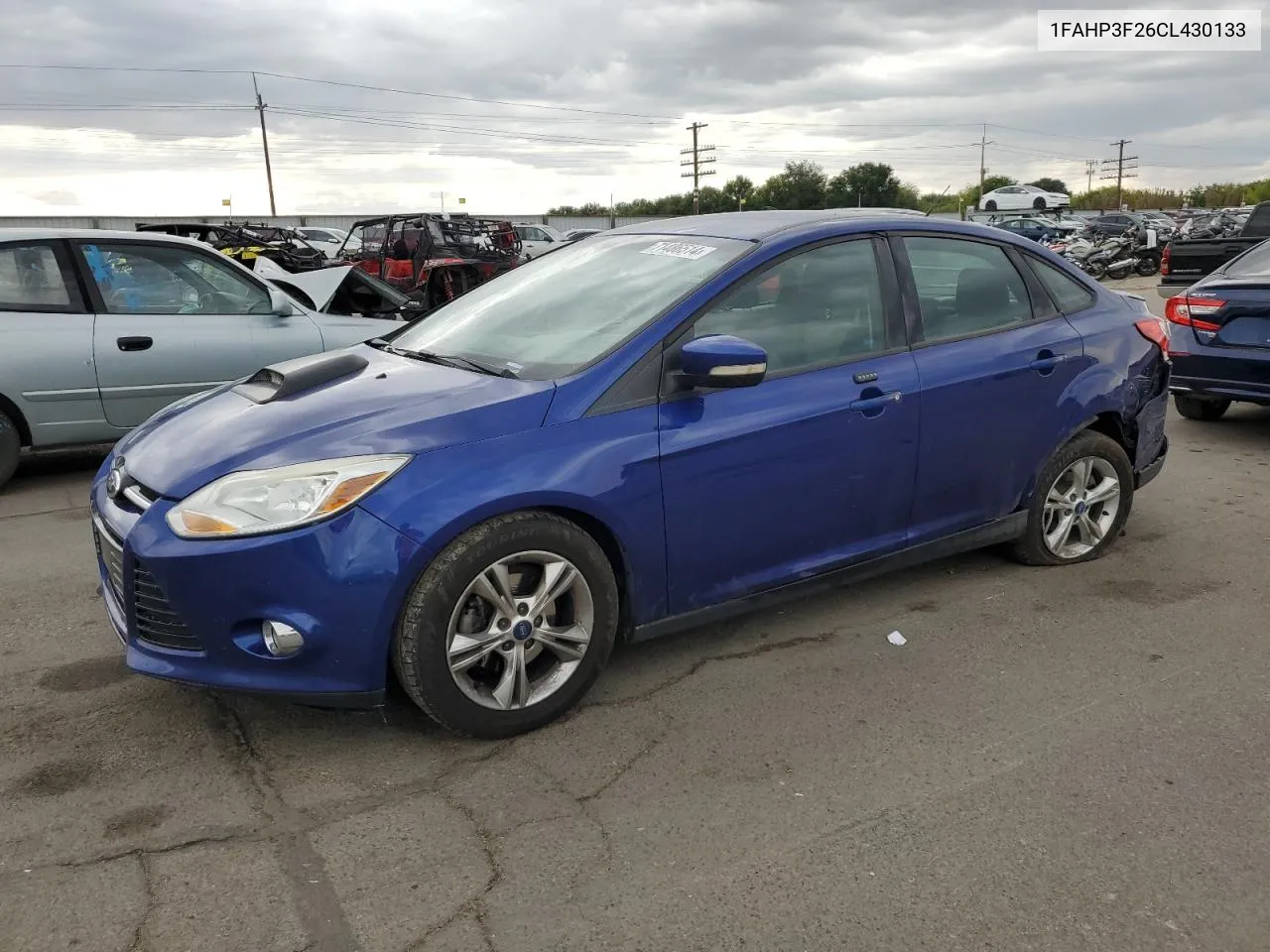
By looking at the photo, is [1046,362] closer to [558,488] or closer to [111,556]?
[558,488]

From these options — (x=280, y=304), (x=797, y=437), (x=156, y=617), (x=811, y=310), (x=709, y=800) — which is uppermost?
(x=811, y=310)

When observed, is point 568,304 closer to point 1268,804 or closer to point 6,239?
point 1268,804

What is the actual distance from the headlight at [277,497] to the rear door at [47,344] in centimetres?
390

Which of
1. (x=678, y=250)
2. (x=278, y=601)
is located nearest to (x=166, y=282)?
(x=678, y=250)

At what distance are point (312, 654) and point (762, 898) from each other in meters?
1.37

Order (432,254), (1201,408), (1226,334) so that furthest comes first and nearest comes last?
(432,254), (1201,408), (1226,334)

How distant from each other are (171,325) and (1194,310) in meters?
6.94

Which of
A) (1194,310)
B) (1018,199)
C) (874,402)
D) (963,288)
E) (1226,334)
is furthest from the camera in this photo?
(1018,199)

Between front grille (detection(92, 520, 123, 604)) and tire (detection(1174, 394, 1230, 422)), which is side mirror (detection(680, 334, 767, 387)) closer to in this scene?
front grille (detection(92, 520, 123, 604))

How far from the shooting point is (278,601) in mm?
2836

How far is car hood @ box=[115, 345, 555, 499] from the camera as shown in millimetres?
2988

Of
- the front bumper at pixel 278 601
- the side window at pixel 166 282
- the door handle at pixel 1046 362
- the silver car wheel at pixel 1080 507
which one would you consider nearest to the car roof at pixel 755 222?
the door handle at pixel 1046 362

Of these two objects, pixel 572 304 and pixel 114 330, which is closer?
pixel 572 304

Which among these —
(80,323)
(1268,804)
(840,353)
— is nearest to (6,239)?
(80,323)
